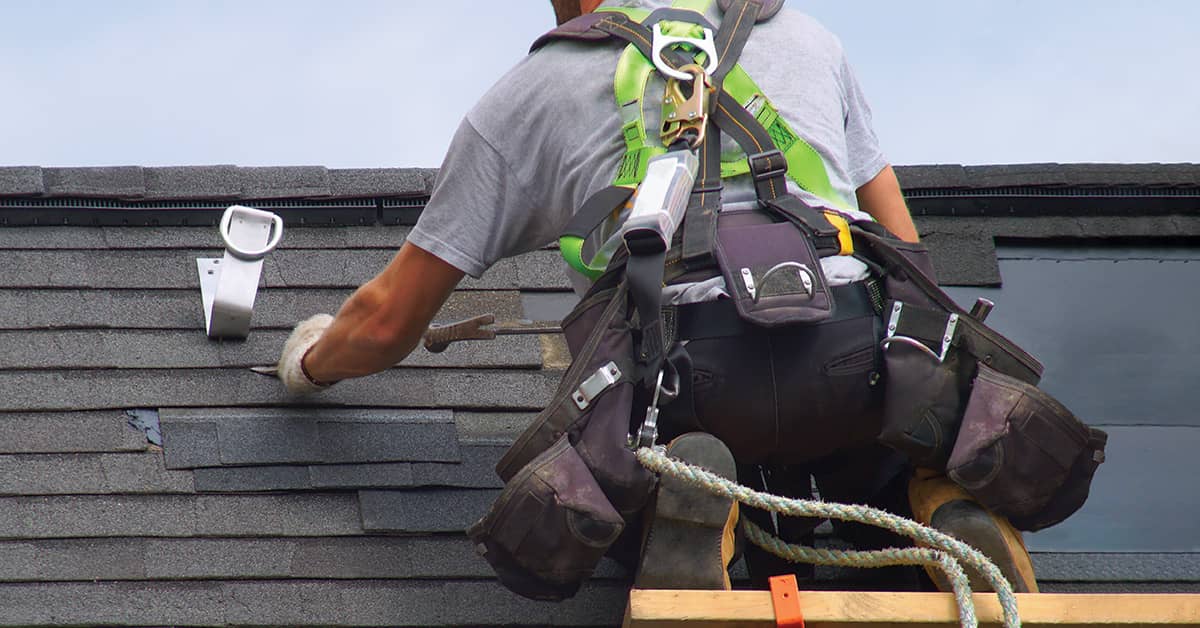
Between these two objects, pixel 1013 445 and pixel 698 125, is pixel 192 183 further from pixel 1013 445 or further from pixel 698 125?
pixel 1013 445

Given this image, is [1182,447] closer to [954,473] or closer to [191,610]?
[954,473]

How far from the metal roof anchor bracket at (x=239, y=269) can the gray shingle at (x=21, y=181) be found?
0.53m

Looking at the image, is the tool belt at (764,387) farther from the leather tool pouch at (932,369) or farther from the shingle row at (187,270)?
the shingle row at (187,270)

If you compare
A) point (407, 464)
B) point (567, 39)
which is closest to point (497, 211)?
point (567, 39)

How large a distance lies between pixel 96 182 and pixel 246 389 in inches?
32.3

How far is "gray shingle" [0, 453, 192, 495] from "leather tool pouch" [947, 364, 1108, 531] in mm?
1689

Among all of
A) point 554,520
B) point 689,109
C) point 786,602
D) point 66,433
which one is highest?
point 689,109

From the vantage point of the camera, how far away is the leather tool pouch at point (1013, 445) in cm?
263

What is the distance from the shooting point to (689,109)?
9.00ft

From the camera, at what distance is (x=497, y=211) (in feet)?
10.2

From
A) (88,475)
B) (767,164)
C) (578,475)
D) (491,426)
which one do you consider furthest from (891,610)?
(88,475)

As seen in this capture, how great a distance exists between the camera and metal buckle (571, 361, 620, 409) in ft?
8.57

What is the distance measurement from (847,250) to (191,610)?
4.87ft

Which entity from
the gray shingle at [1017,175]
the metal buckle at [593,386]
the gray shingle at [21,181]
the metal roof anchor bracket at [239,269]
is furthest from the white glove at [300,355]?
the gray shingle at [1017,175]
